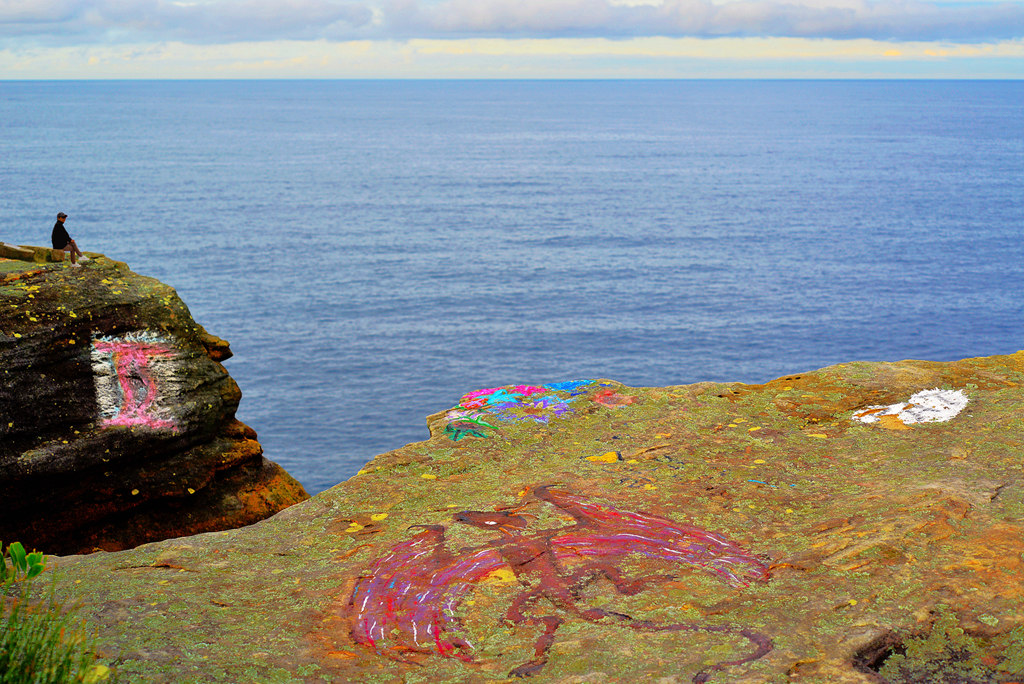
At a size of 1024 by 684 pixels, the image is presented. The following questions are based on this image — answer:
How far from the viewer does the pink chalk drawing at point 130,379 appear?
19578mm

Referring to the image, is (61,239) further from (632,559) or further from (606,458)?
(632,559)

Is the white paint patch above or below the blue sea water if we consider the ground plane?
above

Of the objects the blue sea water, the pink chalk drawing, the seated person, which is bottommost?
the blue sea water

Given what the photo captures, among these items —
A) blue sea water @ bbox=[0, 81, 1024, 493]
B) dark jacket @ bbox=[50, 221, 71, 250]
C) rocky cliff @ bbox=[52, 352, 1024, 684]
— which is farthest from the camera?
blue sea water @ bbox=[0, 81, 1024, 493]

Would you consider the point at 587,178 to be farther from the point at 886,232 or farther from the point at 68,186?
the point at 68,186

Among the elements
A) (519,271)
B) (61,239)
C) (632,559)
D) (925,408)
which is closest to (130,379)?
(61,239)

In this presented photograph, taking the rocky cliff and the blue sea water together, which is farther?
the blue sea water

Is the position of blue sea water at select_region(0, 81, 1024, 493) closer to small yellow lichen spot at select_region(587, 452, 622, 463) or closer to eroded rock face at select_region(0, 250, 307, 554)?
eroded rock face at select_region(0, 250, 307, 554)

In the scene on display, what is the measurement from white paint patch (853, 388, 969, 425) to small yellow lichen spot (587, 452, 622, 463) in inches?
228

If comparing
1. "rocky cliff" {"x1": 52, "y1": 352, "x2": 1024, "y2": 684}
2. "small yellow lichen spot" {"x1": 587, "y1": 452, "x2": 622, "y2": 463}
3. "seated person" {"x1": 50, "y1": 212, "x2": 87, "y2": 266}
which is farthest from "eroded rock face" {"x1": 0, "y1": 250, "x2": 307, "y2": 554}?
"small yellow lichen spot" {"x1": 587, "y1": 452, "x2": 622, "y2": 463}

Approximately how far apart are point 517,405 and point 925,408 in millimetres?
9350

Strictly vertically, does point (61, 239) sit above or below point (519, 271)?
above

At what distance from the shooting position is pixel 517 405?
20.9m

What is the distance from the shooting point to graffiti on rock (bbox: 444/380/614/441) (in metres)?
20.1
